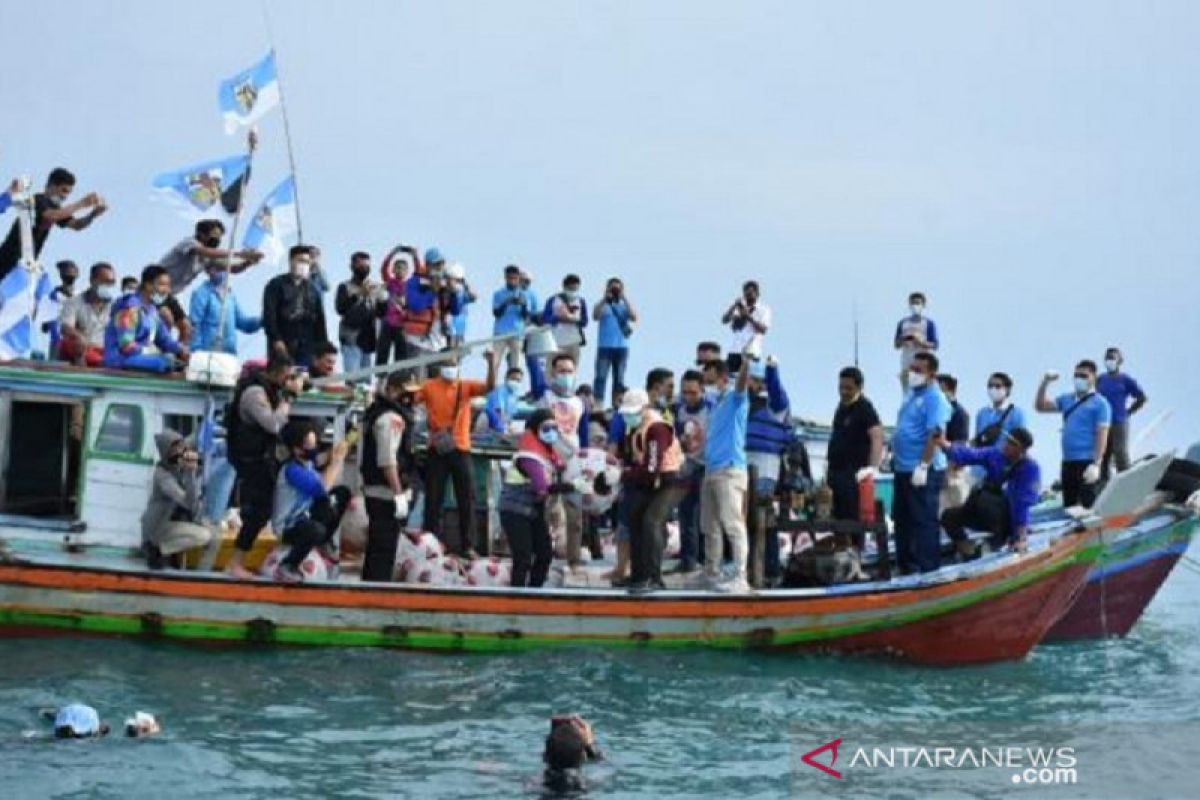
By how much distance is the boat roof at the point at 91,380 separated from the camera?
64.5 feet

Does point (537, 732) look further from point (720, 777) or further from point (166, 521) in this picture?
point (166, 521)

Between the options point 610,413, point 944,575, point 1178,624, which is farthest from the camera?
point 1178,624

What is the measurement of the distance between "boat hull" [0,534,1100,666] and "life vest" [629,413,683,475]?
1327mm

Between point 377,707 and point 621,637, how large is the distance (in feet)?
11.0

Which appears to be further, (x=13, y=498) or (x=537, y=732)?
(x=13, y=498)

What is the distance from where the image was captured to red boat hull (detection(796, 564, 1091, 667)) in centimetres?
2112

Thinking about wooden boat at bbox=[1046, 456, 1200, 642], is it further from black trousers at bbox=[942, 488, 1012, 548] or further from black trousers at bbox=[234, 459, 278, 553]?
black trousers at bbox=[234, 459, 278, 553]

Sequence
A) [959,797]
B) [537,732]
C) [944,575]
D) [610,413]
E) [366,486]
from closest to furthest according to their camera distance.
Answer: [959,797]
[537,732]
[366,486]
[944,575]
[610,413]

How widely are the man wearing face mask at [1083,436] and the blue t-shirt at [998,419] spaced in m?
1.32

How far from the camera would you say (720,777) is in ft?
52.9

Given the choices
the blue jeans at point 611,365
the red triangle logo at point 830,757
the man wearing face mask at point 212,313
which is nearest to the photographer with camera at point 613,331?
the blue jeans at point 611,365

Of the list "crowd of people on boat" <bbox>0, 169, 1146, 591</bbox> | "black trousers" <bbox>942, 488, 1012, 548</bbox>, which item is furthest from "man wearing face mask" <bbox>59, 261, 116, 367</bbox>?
"black trousers" <bbox>942, 488, 1012, 548</bbox>

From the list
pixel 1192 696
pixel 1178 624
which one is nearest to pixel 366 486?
pixel 1192 696

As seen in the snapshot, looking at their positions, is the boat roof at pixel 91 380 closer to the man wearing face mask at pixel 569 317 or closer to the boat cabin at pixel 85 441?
the boat cabin at pixel 85 441
